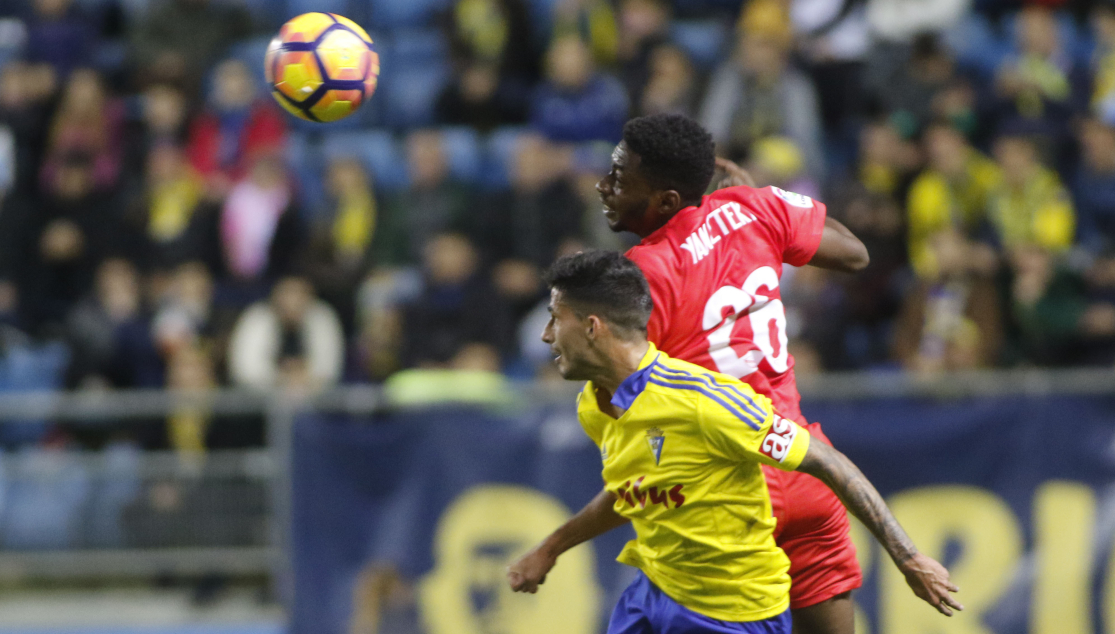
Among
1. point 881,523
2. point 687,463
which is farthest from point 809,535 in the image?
point 687,463

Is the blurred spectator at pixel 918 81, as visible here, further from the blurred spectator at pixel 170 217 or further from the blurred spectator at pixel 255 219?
the blurred spectator at pixel 170 217

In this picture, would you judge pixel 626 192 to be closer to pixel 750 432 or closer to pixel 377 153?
pixel 750 432

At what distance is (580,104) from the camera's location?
11555 millimetres

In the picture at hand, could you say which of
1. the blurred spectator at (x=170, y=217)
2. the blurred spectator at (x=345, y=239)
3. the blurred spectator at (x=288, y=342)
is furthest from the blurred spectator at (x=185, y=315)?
the blurred spectator at (x=345, y=239)

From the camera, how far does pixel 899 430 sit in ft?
25.6

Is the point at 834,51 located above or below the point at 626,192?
above

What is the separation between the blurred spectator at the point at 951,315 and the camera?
9.08 meters

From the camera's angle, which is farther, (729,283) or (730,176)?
(730,176)

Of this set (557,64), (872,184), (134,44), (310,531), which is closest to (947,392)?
(872,184)

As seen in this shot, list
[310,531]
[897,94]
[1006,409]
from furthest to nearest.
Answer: [897,94] → [310,531] → [1006,409]

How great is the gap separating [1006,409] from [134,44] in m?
9.35

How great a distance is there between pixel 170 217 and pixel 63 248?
948mm

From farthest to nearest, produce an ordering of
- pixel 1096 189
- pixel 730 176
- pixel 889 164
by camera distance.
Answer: pixel 889 164 → pixel 1096 189 → pixel 730 176

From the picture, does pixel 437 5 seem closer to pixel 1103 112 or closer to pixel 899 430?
pixel 1103 112
